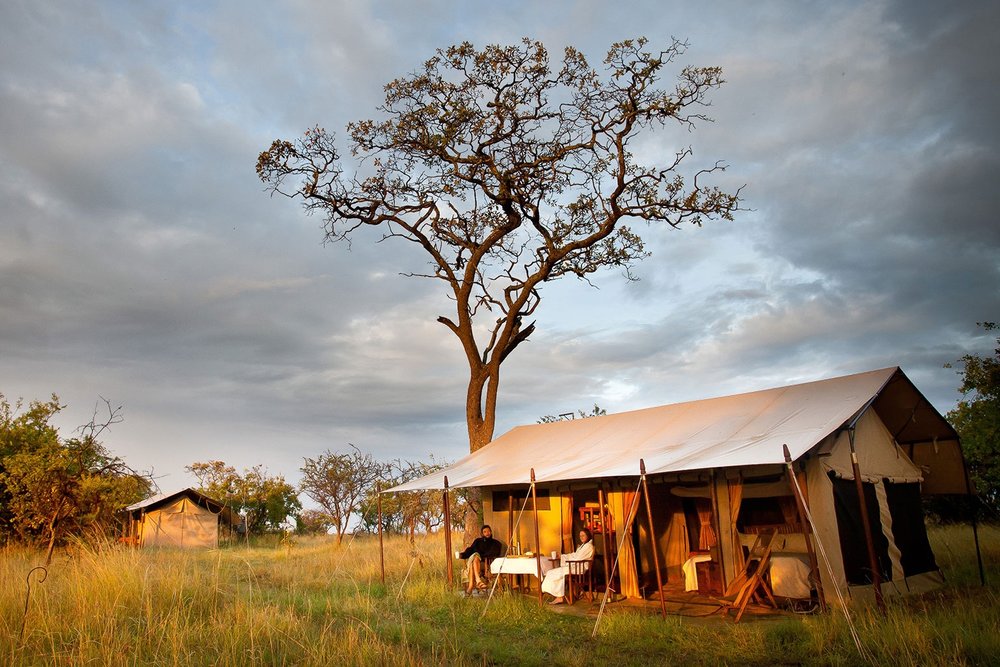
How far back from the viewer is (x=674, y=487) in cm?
1008

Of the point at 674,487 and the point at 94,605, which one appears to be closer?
the point at 94,605

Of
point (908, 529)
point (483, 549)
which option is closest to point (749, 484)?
point (908, 529)

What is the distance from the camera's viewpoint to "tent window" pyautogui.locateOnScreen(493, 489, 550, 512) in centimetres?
1156

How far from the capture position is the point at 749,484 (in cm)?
927

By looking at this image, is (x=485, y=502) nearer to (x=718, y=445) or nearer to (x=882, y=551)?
(x=718, y=445)

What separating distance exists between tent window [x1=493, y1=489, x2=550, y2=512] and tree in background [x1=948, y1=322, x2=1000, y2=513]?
1045 centimetres

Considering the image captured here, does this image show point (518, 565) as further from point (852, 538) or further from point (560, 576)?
point (852, 538)

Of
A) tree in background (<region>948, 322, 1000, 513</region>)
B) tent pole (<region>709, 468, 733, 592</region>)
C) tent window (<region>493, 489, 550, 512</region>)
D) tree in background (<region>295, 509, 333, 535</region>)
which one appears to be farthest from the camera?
tree in background (<region>295, 509, 333, 535</region>)

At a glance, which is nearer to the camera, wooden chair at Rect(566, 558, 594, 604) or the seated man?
wooden chair at Rect(566, 558, 594, 604)

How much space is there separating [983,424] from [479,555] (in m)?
12.5

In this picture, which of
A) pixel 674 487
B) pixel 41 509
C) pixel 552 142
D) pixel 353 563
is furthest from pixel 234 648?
pixel 552 142

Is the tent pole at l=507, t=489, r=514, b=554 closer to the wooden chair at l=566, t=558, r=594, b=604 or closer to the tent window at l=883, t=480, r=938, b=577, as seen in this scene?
the wooden chair at l=566, t=558, r=594, b=604


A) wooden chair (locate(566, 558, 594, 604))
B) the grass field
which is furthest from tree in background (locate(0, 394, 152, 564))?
wooden chair (locate(566, 558, 594, 604))

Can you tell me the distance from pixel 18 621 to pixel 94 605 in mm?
521
